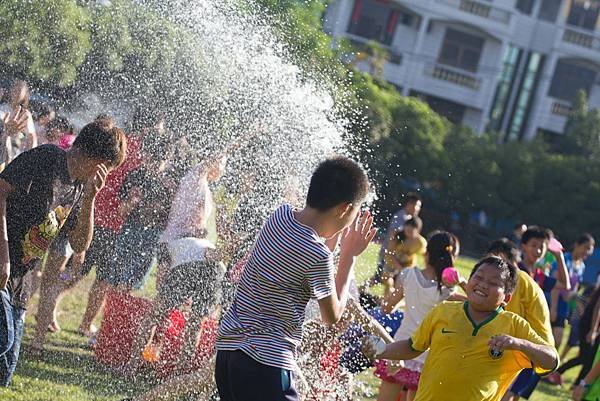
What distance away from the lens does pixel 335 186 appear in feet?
14.1

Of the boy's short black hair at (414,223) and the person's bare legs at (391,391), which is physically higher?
the boy's short black hair at (414,223)

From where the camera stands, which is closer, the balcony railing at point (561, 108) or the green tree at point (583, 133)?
the green tree at point (583, 133)

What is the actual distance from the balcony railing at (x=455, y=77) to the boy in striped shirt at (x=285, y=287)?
4162 cm

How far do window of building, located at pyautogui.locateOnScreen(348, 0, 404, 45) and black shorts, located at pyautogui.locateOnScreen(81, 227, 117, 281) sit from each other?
36.5 m

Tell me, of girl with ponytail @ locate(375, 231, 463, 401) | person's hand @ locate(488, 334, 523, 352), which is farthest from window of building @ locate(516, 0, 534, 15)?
person's hand @ locate(488, 334, 523, 352)

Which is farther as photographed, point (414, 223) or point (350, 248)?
point (414, 223)

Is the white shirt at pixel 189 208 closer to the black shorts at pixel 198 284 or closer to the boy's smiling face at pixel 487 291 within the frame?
the black shorts at pixel 198 284

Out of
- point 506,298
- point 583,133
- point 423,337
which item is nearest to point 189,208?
point 506,298

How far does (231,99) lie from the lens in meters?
9.41

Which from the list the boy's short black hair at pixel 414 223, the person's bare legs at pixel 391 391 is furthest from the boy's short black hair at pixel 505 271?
the boy's short black hair at pixel 414 223

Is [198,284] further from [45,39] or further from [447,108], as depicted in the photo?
[447,108]

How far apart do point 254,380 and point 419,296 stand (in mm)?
2837

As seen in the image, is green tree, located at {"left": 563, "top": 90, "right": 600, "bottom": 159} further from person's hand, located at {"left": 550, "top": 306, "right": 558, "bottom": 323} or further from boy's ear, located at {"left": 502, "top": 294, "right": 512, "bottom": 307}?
boy's ear, located at {"left": 502, "top": 294, "right": 512, "bottom": 307}

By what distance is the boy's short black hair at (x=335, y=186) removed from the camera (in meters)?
4.29
